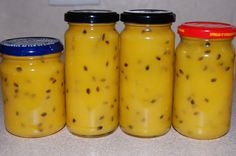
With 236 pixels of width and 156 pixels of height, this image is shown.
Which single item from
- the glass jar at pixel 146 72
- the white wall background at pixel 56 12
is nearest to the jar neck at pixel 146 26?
the glass jar at pixel 146 72

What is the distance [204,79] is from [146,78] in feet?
0.39

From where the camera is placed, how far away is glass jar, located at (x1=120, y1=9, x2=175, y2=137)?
0.66 metres

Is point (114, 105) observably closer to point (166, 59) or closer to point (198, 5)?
point (166, 59)

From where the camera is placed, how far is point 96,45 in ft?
2.18

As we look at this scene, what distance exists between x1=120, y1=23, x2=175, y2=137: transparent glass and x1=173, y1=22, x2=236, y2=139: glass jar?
0.03m

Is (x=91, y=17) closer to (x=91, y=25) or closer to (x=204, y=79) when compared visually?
(x=91, y=25)

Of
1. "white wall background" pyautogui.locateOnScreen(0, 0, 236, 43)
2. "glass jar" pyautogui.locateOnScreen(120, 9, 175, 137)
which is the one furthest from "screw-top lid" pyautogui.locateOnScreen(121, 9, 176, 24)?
"white wall background" pyautogui.locateOnScreen(0, 0, 236, 43)

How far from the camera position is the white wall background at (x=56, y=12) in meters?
0.98

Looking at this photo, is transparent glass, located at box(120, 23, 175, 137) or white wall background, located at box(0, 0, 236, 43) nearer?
transparent glass, located at box(120, 23, 175, 137)

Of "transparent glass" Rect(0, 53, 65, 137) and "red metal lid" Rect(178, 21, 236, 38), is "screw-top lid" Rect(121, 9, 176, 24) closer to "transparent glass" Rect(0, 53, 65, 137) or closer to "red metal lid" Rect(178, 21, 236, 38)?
"red metal lid" Rect(178, 21, 236, 38)

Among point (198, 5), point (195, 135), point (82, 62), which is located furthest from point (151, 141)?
point (198, 5)

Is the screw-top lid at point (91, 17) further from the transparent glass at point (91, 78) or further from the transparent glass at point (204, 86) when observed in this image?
the transparent glass at point (204, 86)

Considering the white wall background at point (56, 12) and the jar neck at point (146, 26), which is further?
the white wall background at point (56, 12)

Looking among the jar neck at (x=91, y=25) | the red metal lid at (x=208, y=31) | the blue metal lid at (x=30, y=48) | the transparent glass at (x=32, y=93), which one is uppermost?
the jar neck at (x=91, y=25)
